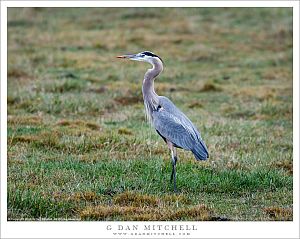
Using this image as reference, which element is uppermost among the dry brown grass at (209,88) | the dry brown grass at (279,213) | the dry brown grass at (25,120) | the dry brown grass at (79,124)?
the dry brown grass at (209,88)

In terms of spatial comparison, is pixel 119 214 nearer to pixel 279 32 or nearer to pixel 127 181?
pixel 127 181

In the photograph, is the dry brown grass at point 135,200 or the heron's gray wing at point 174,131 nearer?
the dry brown grass at point 135,200

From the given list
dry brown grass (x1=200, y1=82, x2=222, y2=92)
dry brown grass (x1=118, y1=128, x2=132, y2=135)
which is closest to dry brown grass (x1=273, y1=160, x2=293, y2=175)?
dry brown grass (x1=118, y1=128, x2=132, y2=135)

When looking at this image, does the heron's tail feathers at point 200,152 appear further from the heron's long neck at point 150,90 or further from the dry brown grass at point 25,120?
the dry brown grass at point 25,120

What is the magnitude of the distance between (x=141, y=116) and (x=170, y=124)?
4.02m

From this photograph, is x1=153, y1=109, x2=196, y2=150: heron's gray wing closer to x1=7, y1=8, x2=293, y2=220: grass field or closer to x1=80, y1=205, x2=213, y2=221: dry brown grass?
x1=7, y1=8, x2=293, y2=220: grass field

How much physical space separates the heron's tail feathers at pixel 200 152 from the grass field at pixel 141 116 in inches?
15.8

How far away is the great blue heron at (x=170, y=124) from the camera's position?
722cm

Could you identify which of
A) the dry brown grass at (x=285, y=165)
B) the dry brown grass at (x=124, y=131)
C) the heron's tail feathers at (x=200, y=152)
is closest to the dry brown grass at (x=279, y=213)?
the heron's tail feathers at (x=200, y=152)

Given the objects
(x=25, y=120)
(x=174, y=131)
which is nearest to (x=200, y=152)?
(x=174, y=131)

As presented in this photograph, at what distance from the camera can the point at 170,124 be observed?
7355 mm

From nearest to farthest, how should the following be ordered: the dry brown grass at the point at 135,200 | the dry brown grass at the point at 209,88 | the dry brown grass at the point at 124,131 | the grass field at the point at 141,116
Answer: the dry brown grass at the point at 135,200 → the grass field at the point at 141,116 → the dry brown grass at the point at 124,131 → the dry brown grass at the point at 209,88

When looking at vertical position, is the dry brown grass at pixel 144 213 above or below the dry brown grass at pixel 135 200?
below

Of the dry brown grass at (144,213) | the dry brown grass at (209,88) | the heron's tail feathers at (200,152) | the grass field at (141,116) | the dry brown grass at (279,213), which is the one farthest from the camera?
the dry brown grass at (209,88)
